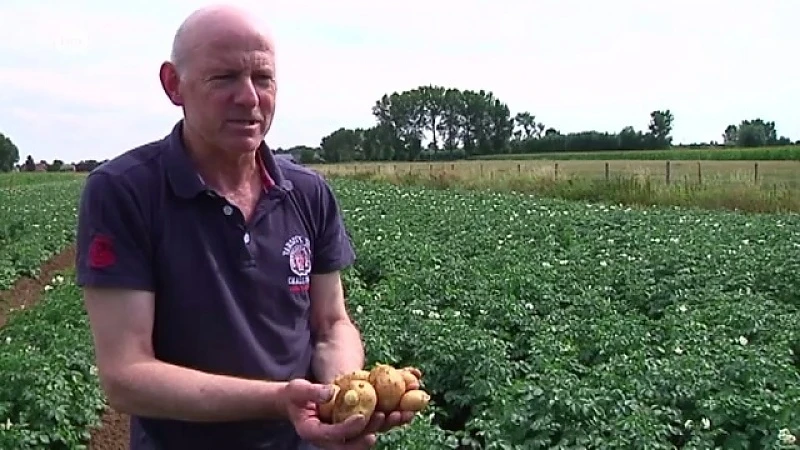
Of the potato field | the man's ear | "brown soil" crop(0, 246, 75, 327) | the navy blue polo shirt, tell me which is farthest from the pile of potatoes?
"brown soil" crop(0, 246, 75, 327)

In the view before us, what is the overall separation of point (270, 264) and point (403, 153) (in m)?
74.3

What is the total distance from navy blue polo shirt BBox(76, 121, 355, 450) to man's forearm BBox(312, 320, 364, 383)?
0.05 m

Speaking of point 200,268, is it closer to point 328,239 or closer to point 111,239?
point 111,239

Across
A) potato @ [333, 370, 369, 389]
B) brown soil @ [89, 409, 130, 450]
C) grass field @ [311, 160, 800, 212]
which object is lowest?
brown soil @ [89, 409, 130, 450]

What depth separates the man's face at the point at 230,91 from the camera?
2.09 m

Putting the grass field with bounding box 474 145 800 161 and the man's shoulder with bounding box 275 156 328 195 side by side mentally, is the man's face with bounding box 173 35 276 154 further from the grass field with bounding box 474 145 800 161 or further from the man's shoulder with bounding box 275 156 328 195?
the grass field with bounding box 474 145 800 161

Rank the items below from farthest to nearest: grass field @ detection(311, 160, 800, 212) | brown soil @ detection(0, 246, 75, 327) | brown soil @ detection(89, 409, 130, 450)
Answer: grass field @ detection(311, 160, 800, 212), brown soil @ detection(0, 246, 75, 327), brown soil @ detection(89, 409, 130, 450)

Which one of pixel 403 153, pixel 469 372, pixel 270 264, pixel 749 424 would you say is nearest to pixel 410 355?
pixel 469 372

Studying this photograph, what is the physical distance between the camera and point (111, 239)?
2033 millimetres

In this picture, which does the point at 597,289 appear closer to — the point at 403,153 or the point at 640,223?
the point at 640,223

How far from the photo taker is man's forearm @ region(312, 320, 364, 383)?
7.82ft

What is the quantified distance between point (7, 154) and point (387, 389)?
95.8 metres

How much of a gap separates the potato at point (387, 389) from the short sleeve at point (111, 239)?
540 millimetres

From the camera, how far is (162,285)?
2.12 metres
